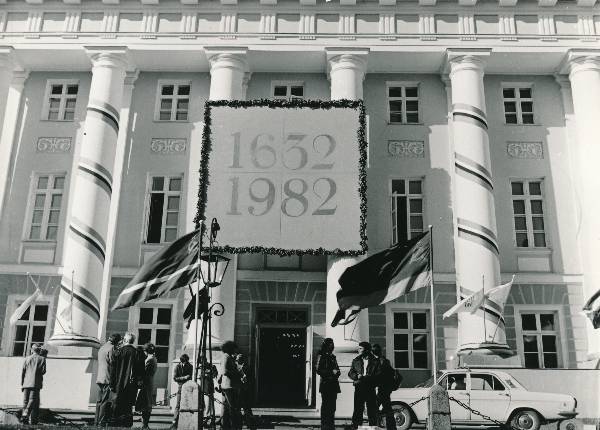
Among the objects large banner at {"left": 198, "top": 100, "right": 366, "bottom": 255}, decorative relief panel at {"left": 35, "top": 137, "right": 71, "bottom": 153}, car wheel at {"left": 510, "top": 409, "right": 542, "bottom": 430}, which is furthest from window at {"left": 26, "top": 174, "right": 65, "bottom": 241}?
car wheel at {"left": 510, "top": 409, "right": 542, "bottom": 430}

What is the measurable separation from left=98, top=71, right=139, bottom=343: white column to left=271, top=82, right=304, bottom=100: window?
4353 mm

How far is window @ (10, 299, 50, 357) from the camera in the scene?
2050cm

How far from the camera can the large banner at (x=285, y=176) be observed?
19.6m

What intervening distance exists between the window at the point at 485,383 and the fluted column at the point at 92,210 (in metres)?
9.79

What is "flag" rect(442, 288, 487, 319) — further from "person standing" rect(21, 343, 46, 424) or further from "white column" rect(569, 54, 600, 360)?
"person standing" rect(21, 343, 46, 424)

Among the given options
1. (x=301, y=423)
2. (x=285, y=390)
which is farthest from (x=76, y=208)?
(x=301, y=423)

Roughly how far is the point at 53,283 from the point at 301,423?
901 centimetres

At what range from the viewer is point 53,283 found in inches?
827

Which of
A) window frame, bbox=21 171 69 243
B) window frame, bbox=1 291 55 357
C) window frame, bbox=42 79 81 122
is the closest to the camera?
window frame, bbox=1 291 55 357

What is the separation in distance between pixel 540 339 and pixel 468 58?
27.4ft

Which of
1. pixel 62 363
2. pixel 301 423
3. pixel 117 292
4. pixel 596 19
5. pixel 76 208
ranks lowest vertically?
pixel 301 423

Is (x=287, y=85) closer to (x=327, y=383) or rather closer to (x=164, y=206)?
(x=164, y=206)

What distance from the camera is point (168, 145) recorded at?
22250mm

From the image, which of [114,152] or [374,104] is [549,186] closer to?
[374,104]
